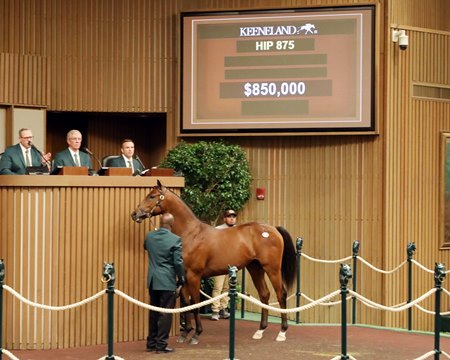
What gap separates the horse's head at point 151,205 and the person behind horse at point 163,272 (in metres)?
0.47

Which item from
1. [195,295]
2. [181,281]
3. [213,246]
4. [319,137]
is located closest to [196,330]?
[195,295]

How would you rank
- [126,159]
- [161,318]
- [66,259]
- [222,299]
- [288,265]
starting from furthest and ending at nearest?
1. [222,299]
2. [126,159]
3. [288,265]
4. [66,259]
5. [161,318]

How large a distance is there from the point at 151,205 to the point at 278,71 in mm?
5469

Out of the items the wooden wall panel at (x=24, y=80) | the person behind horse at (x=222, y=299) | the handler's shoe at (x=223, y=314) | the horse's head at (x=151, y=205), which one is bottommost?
the handler's shoe at (x=223, y=314)

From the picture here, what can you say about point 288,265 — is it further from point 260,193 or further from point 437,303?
point 260,193

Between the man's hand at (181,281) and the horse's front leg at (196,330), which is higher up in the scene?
the man's hand at (181,281)

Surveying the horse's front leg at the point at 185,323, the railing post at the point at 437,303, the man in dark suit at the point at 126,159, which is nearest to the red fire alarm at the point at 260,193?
the man in dark suit at the point at 126,159

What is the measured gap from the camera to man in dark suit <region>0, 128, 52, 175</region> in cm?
1252

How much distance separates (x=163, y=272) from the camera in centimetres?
1159

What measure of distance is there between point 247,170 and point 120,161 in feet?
14.0

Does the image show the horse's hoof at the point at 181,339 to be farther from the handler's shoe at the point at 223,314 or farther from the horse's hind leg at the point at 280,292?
the handler's shoe at the point at 223,314

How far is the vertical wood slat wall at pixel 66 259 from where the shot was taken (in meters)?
12.1

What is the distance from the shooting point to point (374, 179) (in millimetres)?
17125

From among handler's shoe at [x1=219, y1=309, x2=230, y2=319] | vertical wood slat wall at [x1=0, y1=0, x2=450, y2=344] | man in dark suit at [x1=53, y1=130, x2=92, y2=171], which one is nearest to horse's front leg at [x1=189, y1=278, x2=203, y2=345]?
man in dark suit at [x1=53, y1=130, x2=92, y2=171]
